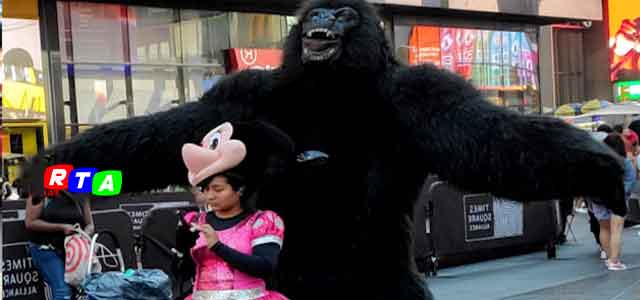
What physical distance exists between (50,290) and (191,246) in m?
4.84

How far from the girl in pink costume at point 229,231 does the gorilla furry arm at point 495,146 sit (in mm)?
657

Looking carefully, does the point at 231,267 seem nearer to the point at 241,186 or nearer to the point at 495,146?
the point at 241,186

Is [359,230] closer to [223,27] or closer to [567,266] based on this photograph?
[567,266]

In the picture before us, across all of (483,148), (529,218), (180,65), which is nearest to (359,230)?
(483,148)

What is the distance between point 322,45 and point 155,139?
2.58ft

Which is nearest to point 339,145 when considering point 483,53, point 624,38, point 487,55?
point 483,53

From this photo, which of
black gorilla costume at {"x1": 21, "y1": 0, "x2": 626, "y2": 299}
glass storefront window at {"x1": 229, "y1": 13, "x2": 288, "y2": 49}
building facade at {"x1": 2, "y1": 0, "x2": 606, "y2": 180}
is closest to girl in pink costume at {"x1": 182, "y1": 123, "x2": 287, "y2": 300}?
black gorilla costume at {"x1": 21, "y1": 0, "x2": 626, "y2": 299}

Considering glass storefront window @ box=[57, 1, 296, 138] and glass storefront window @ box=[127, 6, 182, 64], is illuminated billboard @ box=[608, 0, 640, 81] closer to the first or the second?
glass storefront window @ box=[57, 1, 296, 138]

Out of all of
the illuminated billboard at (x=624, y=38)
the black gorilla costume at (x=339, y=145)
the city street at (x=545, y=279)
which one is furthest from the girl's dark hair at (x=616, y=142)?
the illuminated billboard at (x=624, y=38)

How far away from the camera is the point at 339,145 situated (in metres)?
3.74

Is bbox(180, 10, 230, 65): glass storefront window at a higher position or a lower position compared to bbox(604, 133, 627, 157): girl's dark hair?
higher

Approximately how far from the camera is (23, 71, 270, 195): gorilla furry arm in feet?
12.4

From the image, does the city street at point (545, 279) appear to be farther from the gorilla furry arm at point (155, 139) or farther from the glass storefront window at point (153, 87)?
the glass storefront window at point (153, 87)

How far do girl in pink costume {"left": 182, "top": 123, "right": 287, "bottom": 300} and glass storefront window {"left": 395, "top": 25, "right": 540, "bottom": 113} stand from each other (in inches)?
599
